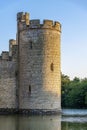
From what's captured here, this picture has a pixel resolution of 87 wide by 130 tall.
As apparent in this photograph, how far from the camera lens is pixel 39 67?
113ft

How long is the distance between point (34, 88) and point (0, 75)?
2.90 meters

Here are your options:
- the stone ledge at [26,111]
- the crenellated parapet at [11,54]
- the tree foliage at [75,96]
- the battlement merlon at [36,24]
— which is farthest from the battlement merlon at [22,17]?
the tree foliage at [75,96]

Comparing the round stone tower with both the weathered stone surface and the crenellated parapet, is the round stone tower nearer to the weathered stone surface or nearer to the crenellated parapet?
the weathered stone surface

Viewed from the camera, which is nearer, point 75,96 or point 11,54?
point 11,54

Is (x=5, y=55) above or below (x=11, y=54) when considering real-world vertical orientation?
below

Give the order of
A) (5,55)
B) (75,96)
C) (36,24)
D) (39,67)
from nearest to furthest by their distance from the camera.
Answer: (39,67) → (36,24) → (5,55) → (75,96)

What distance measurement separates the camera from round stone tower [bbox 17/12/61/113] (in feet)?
113

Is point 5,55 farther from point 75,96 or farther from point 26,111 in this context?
point 75,96

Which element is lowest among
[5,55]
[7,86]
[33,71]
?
[7,86]

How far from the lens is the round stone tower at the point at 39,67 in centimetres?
3444

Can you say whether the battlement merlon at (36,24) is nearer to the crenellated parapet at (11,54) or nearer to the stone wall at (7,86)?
the crenellated parapet at (11,54)

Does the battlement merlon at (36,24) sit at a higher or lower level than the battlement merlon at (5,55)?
higher

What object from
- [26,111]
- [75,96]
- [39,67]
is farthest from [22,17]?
[75,96]

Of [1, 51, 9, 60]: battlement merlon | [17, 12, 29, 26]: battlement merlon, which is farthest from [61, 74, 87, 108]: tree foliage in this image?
[1, 51, 9, 60]: battlement merlon
